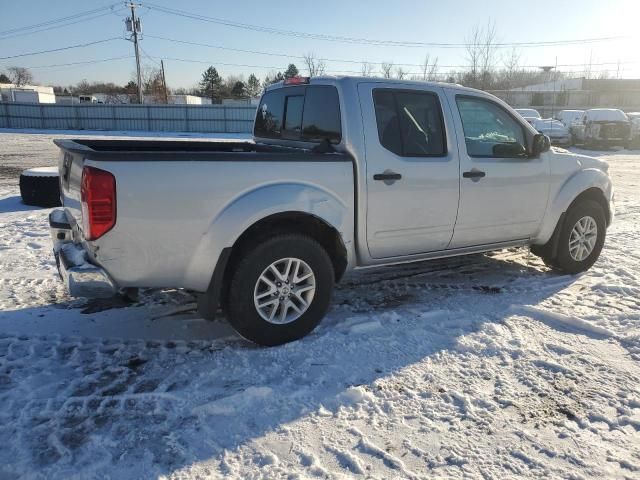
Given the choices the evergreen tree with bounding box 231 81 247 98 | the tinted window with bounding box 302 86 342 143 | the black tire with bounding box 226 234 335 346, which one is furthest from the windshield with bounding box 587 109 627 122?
the evergreen tree with bounding box 231 81 247 98

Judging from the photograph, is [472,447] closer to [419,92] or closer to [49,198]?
[419,92]

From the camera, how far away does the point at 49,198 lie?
29.3 feet

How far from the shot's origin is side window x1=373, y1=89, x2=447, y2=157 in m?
4.22

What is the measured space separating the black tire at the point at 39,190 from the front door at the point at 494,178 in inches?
280

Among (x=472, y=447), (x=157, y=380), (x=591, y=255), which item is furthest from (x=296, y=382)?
(x=591, y=255)

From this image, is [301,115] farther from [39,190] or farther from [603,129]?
[603,129]

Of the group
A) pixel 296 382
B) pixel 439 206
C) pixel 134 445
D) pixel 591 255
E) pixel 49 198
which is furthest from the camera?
pixel 49 198

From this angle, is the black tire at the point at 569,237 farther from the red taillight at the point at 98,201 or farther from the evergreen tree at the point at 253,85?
the evergreen tree at the point at 253,85

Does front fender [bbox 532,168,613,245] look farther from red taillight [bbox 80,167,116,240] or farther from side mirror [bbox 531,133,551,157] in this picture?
red taillight [bbox 80,167,116,240]

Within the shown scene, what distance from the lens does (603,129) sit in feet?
81.9

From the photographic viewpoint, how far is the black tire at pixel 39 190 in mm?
8828

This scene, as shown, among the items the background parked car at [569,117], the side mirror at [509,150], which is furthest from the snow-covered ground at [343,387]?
the background parked car at [569,117]

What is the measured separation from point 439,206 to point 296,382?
200 cm

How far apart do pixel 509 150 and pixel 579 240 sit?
1453 mm
